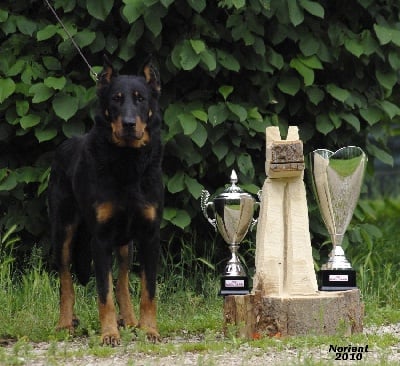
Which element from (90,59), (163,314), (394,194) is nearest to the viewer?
(163,314)

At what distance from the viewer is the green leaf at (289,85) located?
280 inches

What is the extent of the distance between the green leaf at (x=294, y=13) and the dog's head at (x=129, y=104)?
1.43 metres

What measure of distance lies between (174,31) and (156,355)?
Result: 8.92 ft

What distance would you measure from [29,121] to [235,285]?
1.97 metres

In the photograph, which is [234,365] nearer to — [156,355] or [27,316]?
[156,355]

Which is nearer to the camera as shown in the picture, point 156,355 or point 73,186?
point 156,355

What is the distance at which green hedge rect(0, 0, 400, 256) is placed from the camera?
6871 millimetres

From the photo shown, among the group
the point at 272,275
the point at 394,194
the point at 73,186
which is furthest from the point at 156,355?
the point at 394,194

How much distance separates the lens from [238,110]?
6887 mm

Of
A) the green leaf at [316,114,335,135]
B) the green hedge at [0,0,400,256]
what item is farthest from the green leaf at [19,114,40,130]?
the green leaf at [316,114,335,135]

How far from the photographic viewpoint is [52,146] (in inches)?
288

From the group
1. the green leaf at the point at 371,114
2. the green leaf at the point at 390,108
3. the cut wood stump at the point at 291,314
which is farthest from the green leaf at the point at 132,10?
the cut wood stump at the point at 291,314

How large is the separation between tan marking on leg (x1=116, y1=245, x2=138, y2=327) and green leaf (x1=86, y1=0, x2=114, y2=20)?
5.34ft

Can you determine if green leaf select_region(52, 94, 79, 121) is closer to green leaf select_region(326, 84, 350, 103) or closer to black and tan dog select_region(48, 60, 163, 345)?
black and tan dog select_region(48, 60, 163, 345)
